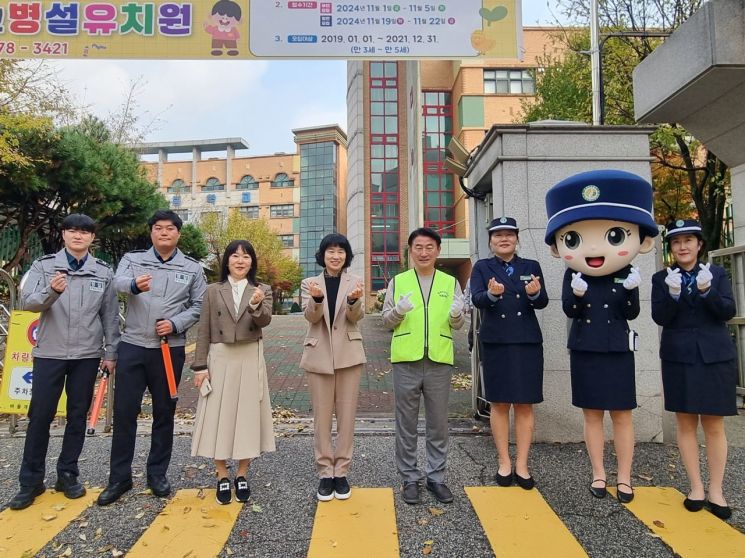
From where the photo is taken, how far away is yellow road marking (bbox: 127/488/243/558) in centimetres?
304

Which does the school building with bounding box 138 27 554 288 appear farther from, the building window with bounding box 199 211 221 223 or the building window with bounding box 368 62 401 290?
the building window with bounding box 199 211 221 223

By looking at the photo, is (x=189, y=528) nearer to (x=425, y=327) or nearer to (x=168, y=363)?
(x=168, y=363)

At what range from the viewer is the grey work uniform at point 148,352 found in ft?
12.5

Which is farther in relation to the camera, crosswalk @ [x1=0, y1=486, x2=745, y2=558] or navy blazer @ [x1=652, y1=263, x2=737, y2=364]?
navy blazer @ [x1=652, y1=263, x2=737, y2=364]

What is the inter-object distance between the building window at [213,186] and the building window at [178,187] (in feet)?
7.14

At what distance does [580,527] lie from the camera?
328 centimetres

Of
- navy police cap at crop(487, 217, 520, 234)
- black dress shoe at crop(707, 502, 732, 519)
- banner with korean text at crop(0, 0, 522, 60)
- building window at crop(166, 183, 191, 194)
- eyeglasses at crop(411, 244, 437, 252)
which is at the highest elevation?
building window at crop(166, 183, 191, 194)

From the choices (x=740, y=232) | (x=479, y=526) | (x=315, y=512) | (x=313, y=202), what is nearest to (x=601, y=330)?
(x=479, y=526)

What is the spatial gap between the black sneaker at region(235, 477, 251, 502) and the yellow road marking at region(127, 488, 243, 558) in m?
0.05

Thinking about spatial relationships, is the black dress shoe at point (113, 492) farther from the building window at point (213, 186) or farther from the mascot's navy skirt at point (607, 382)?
the building window at point (213, 186)

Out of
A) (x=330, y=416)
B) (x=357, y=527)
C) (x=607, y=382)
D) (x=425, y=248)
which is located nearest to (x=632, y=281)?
(x=607, y=382)

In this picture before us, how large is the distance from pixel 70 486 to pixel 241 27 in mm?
5231

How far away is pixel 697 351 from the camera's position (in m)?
3.53

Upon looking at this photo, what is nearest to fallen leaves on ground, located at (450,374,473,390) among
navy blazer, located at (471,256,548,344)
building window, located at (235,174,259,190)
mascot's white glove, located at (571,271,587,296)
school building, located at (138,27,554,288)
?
navy blazer, located at (471,256,548,344)
